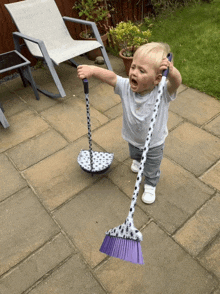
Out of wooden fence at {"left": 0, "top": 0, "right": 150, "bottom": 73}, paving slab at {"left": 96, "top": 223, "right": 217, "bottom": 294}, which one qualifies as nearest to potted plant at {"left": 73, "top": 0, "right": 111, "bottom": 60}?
wooden fence at {"left": 0, "top": 0, "right": 150, "bottom": 73}

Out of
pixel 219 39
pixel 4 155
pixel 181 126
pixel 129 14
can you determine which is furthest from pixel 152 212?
pixel 129 14

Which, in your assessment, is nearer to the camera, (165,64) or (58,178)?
(165,64)

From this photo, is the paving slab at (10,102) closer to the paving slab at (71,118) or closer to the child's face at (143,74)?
the paving slab at (71,118)

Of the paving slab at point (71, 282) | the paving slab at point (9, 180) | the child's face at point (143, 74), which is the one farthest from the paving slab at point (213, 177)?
the paving slab at point (9, 180)

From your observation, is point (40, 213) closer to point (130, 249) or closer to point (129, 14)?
point (130, 249)

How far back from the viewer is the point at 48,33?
3938 millimetres

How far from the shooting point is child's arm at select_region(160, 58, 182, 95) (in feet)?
4.54

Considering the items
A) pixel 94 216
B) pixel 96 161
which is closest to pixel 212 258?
pixel 94 216

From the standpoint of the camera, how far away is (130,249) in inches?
52.6

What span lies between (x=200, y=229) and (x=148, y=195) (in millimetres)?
502

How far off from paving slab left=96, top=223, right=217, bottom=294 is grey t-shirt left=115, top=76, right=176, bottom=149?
2.73ft

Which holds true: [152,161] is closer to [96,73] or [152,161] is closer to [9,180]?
[96,73]

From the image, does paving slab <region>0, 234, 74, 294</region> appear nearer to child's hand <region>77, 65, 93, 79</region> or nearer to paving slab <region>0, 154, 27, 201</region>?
paving slab <region>0, 154, 27, 201</region>

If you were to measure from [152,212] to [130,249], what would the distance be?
86cm
